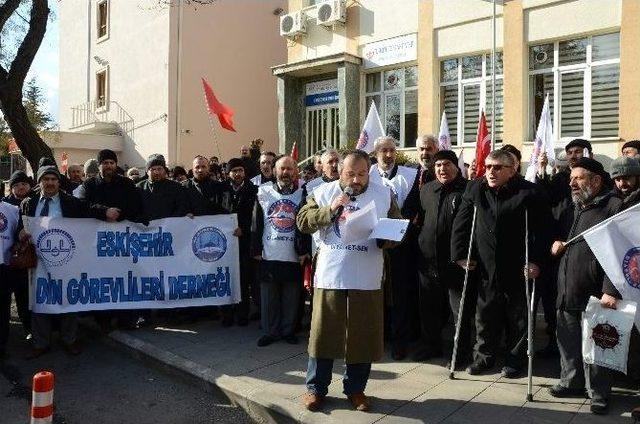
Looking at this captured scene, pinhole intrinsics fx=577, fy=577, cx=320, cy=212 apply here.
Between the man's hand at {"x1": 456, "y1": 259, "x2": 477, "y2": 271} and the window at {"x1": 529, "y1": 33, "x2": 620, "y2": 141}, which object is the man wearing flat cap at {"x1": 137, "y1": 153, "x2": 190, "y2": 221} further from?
the window at {"x1": 529, "y1": 33, "x2": 620, "y2": 141}

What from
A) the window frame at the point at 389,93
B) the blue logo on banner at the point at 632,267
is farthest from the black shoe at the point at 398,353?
the window frame at the point at 389,93

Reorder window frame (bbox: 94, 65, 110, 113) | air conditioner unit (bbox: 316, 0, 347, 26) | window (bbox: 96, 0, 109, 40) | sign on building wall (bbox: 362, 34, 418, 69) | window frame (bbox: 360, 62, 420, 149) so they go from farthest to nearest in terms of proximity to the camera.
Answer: window (bbox: 96, 0, 109, 40) < window frame (bbox: 94, 65, 110, 113) < air conditioner unit (bbox: 316, 0, 347, 26) < window frame (bbox: 360, 62, 420, 149) < sign on building wall (bbox: 362, 34, 418, 69)

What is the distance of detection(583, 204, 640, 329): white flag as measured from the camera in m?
4.15

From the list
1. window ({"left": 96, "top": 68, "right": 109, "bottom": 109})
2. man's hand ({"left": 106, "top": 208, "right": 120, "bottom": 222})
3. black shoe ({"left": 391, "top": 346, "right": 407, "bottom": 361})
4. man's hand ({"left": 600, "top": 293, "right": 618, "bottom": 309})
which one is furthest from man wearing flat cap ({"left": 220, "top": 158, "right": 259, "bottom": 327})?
window ({"left": 96, "top": 68, "right": 109, "bottom": 109})

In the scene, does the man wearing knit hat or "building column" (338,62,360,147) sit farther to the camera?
"building column" (338,62,360,147)

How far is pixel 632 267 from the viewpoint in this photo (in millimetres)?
4152

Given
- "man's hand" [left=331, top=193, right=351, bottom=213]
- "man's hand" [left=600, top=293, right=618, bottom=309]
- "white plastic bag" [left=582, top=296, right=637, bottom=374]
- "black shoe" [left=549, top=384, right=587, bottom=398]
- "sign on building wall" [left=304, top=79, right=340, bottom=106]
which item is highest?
"sign on building wall" [left=304, top=79, right=340, bottom=106]

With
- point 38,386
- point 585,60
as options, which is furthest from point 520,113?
point 38,386

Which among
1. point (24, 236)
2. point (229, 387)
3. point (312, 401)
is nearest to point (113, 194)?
point (24, 236)

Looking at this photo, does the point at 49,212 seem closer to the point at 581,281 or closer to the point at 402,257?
the point at 402,257

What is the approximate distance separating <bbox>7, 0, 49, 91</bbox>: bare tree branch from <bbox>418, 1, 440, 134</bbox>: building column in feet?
27.8

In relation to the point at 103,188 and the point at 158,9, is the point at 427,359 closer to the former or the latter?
the point at 103,188

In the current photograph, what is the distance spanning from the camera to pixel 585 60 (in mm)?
12234

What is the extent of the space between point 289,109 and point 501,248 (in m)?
13.3
